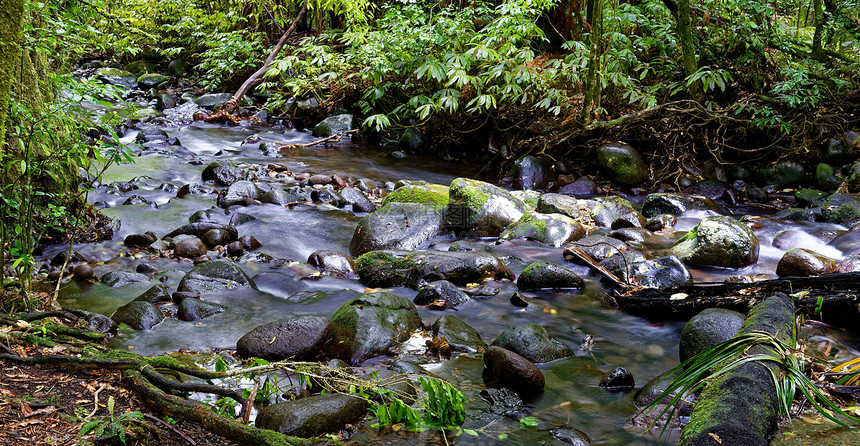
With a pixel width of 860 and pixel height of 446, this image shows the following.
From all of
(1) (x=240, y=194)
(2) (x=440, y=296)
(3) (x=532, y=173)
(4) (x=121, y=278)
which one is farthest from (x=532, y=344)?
(3) (x=532, y=173)

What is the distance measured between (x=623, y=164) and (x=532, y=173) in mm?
1416

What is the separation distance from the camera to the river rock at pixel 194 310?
13.8 ft

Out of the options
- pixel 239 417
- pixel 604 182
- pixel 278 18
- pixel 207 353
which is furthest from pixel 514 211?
pixel 278 18

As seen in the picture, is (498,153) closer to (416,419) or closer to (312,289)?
(312,289)

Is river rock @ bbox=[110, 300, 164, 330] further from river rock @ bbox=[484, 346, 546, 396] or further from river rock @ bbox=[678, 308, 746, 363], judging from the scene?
river rock @ bbox=[678, 308, 746, 363]

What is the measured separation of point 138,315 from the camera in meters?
4.07

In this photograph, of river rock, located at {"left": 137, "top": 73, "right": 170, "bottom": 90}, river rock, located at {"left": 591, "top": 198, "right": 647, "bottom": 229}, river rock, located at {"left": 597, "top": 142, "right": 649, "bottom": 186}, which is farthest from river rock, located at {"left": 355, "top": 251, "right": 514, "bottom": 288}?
river rock, located at {"left": 137, "top": 73, "right": 170, "bottom": 90}

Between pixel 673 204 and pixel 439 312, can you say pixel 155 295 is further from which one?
pixel 673 204

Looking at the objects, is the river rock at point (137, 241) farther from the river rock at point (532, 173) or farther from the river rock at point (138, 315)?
the river rock at point (532, 173)

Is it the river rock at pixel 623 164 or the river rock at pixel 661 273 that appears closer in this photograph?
the river rock at pixel 661 273

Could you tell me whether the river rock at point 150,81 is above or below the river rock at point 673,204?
above

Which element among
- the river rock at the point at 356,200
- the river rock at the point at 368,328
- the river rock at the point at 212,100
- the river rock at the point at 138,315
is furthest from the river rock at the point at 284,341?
the river rock at the point at 212,100

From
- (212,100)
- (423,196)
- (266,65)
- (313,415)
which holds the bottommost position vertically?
(423,196)

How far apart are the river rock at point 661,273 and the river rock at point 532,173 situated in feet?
12.8
